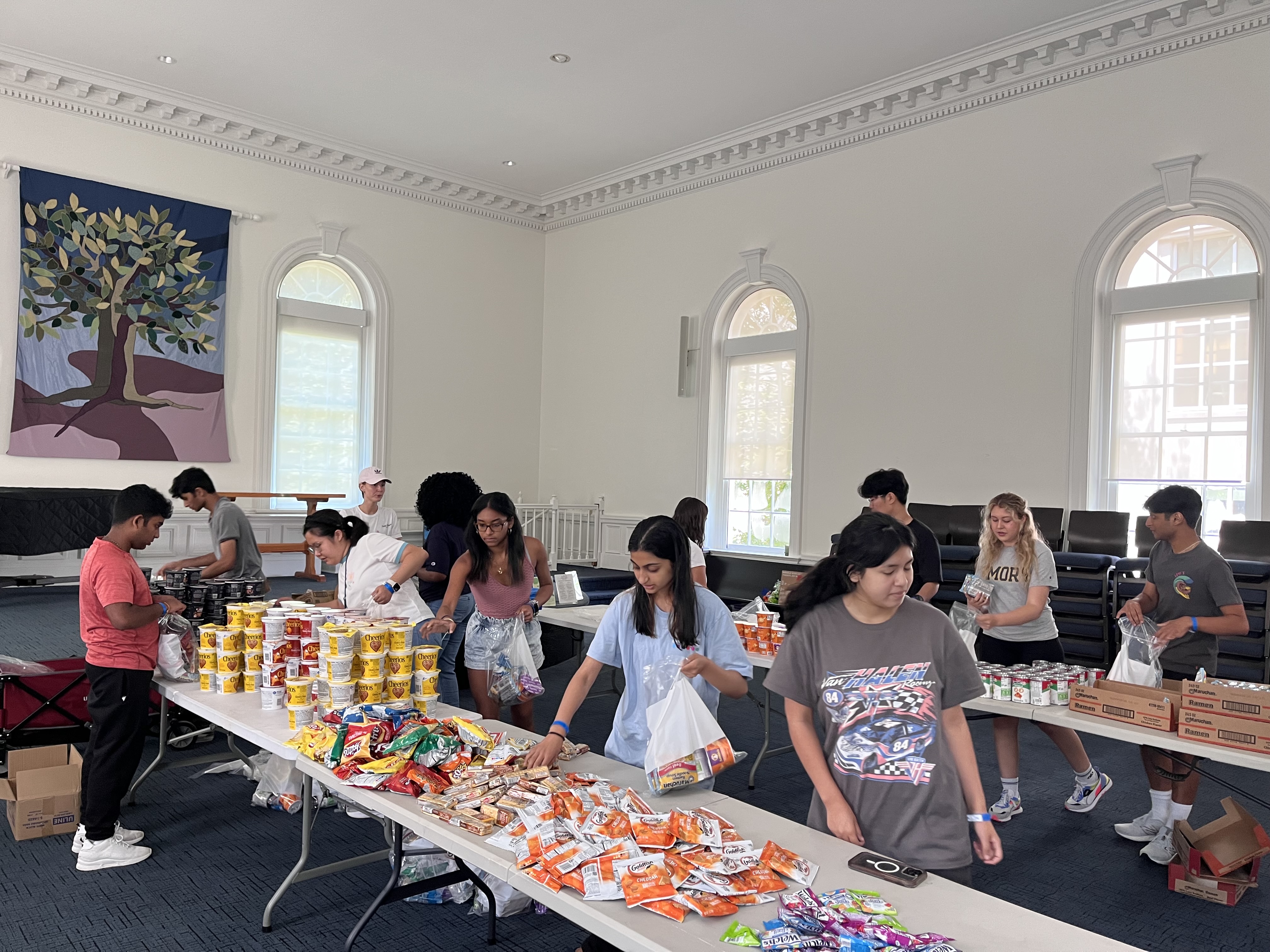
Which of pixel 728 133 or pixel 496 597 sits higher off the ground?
pixel 728 133

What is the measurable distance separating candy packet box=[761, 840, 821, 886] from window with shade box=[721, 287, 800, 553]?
8.03m

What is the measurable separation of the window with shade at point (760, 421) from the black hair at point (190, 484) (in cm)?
619

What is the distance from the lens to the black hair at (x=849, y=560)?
2.10 m

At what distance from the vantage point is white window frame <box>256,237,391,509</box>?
10.6 meters

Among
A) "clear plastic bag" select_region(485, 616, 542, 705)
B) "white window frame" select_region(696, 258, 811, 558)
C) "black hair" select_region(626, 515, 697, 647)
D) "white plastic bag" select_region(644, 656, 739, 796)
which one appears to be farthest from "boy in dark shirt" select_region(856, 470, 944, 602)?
"white window frame" select_region(696, 258, 811, 558)

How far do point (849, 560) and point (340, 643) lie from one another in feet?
5.77

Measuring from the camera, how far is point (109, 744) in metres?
3.53

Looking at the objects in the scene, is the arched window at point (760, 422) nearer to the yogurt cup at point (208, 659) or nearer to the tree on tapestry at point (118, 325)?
the tree on tapestry at point (118, 325)

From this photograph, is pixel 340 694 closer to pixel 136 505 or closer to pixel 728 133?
Result: pixel 136 505

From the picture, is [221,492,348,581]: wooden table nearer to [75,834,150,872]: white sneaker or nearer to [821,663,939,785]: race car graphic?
[75,834,150,872]: white sneaker

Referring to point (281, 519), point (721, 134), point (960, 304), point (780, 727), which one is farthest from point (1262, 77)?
point (281, 519)

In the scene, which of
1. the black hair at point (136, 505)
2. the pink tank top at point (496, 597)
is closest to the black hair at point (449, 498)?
the pink tank top at point (496, 597)

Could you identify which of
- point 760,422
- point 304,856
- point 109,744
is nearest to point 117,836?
point 109,744

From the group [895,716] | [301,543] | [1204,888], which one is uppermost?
Answer: [895,716]
